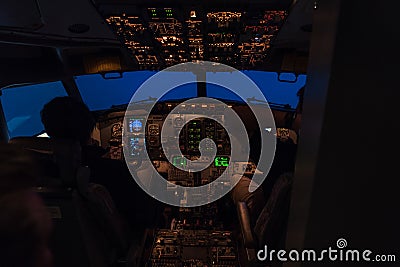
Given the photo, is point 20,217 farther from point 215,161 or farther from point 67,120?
point 215,161

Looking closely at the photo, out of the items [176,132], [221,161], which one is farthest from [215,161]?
[176,132]

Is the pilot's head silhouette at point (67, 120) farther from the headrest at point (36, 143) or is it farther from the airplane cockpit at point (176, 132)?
the headrest at point (36, 143)

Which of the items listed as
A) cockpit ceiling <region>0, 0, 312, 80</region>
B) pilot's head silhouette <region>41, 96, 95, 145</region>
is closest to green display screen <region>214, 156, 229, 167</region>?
cockpit ceiling <region>0, 0, 312, 80</region>

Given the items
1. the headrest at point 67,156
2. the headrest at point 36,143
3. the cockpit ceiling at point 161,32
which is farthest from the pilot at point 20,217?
the headrest at point 36,143

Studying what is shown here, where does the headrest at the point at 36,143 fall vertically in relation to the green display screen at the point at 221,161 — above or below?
above

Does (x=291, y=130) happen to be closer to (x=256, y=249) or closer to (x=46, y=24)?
(x=256, y=249)
